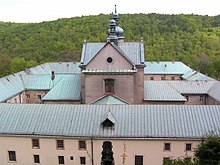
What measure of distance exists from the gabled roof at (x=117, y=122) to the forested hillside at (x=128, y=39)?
5258cm

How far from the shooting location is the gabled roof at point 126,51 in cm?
3654

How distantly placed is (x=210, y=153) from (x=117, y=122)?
11350 mm

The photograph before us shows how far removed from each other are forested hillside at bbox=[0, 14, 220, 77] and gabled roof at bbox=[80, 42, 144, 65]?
4545cm

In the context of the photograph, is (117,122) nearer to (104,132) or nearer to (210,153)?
(104,132)

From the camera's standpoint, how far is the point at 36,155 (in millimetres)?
27422

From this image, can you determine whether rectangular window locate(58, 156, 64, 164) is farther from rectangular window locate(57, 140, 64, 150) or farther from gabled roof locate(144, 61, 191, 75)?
gabled roof locate(144, 61, 191, 75)

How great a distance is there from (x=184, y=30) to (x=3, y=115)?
11920 cm

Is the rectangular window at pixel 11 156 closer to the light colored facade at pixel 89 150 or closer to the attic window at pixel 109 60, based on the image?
the light colored facade at pixel 89 150

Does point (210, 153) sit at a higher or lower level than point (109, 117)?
lower

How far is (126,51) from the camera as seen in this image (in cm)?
3719

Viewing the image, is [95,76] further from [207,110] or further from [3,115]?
[207,110]

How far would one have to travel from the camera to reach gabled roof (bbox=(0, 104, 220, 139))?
86.0ft

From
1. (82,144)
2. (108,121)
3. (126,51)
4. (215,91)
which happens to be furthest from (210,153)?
(215,91)

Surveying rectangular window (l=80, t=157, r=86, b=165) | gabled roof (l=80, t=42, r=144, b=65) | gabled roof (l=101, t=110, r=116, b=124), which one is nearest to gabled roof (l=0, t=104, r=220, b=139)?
A: gabled roof (l=101, t=110, r=116, b=124)
